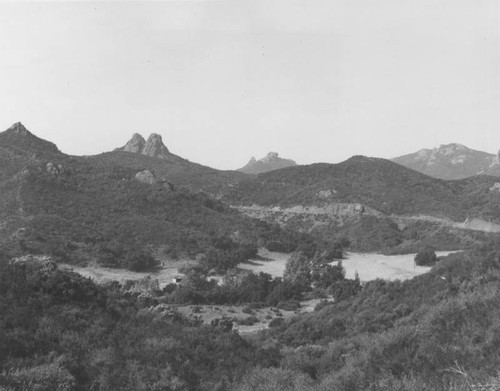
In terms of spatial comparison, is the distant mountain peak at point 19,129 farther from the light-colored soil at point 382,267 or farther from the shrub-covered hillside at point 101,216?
the light-colored soil at point 382,267

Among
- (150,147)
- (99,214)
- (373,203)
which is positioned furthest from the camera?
(150,147)

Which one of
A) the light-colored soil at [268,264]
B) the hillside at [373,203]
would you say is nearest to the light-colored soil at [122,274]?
the light-colored soil at [268,264]

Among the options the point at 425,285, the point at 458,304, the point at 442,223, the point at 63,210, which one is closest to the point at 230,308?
the point at 425,285

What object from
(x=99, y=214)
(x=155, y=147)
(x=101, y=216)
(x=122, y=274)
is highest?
(x=155, y=147)

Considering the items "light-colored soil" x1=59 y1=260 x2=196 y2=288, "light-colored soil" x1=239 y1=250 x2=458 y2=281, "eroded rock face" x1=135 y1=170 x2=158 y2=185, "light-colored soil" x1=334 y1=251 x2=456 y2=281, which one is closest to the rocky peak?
"eroded rock face" x1=135 y1=170 x2=158 y2=185

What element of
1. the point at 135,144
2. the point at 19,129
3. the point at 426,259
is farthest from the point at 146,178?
the point at 135,144

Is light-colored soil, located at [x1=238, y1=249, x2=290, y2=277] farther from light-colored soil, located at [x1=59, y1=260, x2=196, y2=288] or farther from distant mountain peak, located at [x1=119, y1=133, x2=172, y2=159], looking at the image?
distant mountain peak, located at [x1=119, y1=133, x2=172, y2=159]

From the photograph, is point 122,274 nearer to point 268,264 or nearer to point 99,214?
point 268,264
